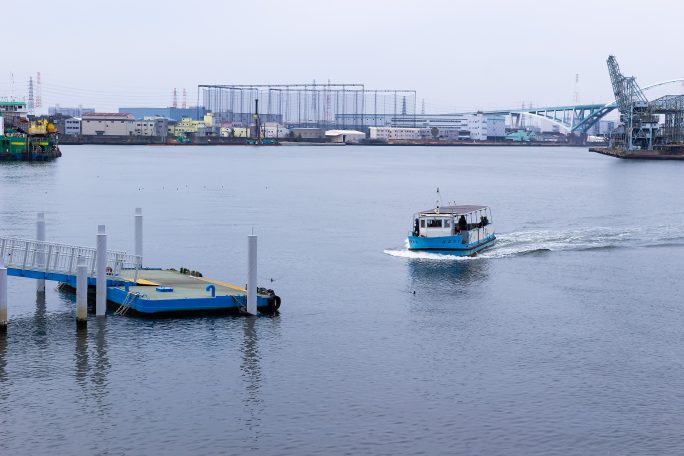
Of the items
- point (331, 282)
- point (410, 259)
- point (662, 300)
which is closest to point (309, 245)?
point (410, 259)

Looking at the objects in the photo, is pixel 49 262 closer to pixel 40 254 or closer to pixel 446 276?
pixel 40 254

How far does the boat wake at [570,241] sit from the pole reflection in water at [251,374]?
1754 centimetres

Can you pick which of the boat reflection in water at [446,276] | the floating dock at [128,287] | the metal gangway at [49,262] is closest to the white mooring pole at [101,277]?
the floating dock at [128,287]

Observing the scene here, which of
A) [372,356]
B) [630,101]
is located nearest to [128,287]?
[372,356]

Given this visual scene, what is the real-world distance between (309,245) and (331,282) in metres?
12.0

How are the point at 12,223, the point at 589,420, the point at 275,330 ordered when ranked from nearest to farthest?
the point at 589,420, the point at 275,330, the point at 12,223

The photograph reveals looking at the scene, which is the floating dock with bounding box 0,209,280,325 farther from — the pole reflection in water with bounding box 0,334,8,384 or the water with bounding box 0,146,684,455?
the pole reflection in water with bounding box 0,334,8,384

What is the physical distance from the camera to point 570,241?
55.1 metres

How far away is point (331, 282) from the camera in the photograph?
4109 cm

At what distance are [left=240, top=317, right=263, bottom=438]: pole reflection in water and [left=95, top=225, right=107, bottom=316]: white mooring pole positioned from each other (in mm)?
4698

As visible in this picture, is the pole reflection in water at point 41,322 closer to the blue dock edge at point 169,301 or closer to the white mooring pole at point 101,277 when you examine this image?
the blue dock edge at point 169,301

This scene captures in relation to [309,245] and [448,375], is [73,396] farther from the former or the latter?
[309,245]

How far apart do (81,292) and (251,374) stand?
22.0 ft

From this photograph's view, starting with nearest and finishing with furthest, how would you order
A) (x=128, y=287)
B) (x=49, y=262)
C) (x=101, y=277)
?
1. (x=101, y=277)
2. (x=49, y=262)
3. (x=128, y=287)
